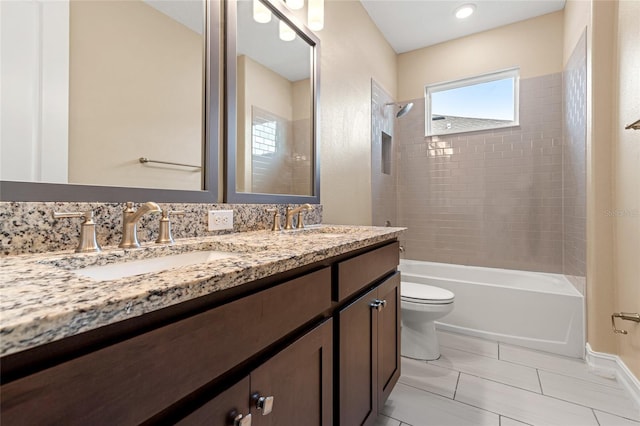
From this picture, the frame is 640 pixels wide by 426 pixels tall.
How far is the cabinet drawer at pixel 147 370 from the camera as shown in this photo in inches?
12.5

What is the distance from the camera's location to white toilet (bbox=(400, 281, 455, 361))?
6.17 ft

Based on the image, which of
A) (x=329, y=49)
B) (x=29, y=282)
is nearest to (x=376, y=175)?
(x=329, y=49)

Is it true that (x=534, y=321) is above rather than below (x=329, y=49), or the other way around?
below

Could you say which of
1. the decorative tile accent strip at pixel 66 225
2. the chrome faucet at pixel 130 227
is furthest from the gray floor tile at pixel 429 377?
the chrome faucet at pixel 130 227

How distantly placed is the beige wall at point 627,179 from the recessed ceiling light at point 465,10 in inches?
42.3

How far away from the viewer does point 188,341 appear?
1.54ft

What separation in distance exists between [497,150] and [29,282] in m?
3.31

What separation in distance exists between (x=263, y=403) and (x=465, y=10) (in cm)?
319

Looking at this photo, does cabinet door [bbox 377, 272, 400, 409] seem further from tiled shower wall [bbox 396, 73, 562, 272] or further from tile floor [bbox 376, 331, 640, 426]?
tiled shower wall [bbox 396, 73, 562, 272]

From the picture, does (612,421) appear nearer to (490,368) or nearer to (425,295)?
(490,368)

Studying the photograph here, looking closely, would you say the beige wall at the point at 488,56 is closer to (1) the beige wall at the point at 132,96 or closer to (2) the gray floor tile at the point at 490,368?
(2) the gray floor tile at the point at 490,368

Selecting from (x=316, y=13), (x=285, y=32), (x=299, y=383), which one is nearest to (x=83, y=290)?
(x=299, y=383)

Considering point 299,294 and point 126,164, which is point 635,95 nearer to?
point 299,294

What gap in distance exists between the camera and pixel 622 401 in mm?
1520
